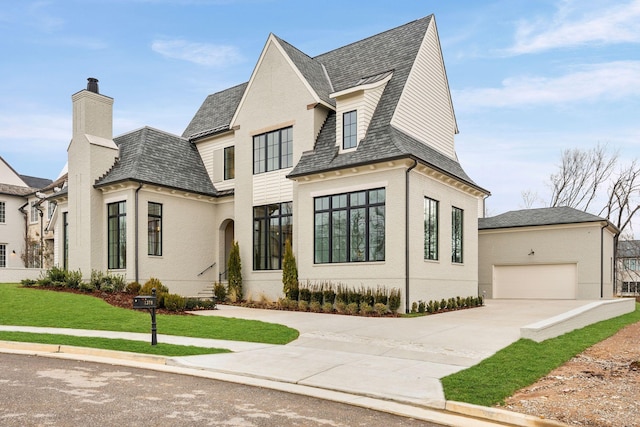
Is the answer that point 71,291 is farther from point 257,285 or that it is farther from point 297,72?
point 297,72

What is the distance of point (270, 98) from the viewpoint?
74.4ft

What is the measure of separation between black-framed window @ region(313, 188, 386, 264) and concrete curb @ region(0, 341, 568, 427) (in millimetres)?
10000

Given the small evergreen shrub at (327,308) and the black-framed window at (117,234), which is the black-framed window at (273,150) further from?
the small evergreen shrub at (327,308)

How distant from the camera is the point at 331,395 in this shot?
7590mm

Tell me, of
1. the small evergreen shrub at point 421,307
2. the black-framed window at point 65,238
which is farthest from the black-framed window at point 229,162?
the small evergreen shrub at point 421,307

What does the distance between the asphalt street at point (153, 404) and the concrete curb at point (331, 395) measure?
21cm

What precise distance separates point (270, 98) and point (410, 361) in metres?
15.6

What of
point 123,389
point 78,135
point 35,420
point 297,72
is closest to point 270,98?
Answer: point 297,72

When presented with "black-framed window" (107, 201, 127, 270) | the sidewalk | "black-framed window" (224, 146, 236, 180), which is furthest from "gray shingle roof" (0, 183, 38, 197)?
the sidewalk

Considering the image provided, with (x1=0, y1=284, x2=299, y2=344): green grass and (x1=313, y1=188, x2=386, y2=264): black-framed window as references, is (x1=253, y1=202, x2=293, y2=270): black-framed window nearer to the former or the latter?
(x1=313, y1=188, x2=386, y2=264): black-framed window

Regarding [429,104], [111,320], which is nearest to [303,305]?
[111,320]

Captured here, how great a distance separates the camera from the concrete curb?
21.2ft

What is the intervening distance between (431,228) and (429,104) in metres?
6.02

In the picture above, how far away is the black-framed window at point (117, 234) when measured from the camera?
864 inches
